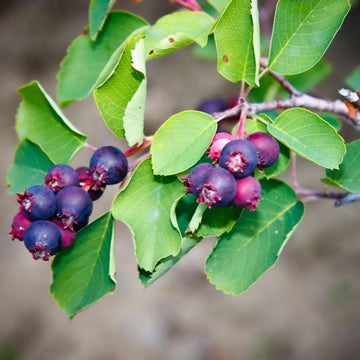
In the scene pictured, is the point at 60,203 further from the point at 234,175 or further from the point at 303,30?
the point at 303,30

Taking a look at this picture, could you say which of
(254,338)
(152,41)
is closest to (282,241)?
(152,41)

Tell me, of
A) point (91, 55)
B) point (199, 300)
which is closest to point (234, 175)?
point (91, 55)

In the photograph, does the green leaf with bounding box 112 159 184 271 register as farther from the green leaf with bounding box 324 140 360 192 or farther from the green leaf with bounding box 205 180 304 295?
the green leaf with bounding box 324 140 360 192

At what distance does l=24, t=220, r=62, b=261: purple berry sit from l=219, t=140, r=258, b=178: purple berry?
36 cm

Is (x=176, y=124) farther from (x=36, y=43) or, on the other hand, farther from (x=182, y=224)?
(x=36, y=43)

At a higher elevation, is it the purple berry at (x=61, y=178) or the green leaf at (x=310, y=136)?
the purple berry at (x=61, y=178)

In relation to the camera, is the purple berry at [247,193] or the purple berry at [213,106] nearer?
the purple berry at [247,193]

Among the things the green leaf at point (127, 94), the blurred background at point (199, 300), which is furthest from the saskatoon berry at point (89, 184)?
the blurred background at point (199, 300)

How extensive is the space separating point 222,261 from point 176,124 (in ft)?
1.23

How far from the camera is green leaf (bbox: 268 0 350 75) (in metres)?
1.13

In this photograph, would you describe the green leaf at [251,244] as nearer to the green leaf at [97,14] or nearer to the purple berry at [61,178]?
the purple berry at [61,178]

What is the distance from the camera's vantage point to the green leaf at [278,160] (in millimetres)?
1123

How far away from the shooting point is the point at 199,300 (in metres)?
3.39

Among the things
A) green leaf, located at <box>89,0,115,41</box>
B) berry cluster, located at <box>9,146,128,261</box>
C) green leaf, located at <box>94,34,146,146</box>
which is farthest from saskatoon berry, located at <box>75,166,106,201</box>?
green leaf, located at <box>89,0,115,41</box>
